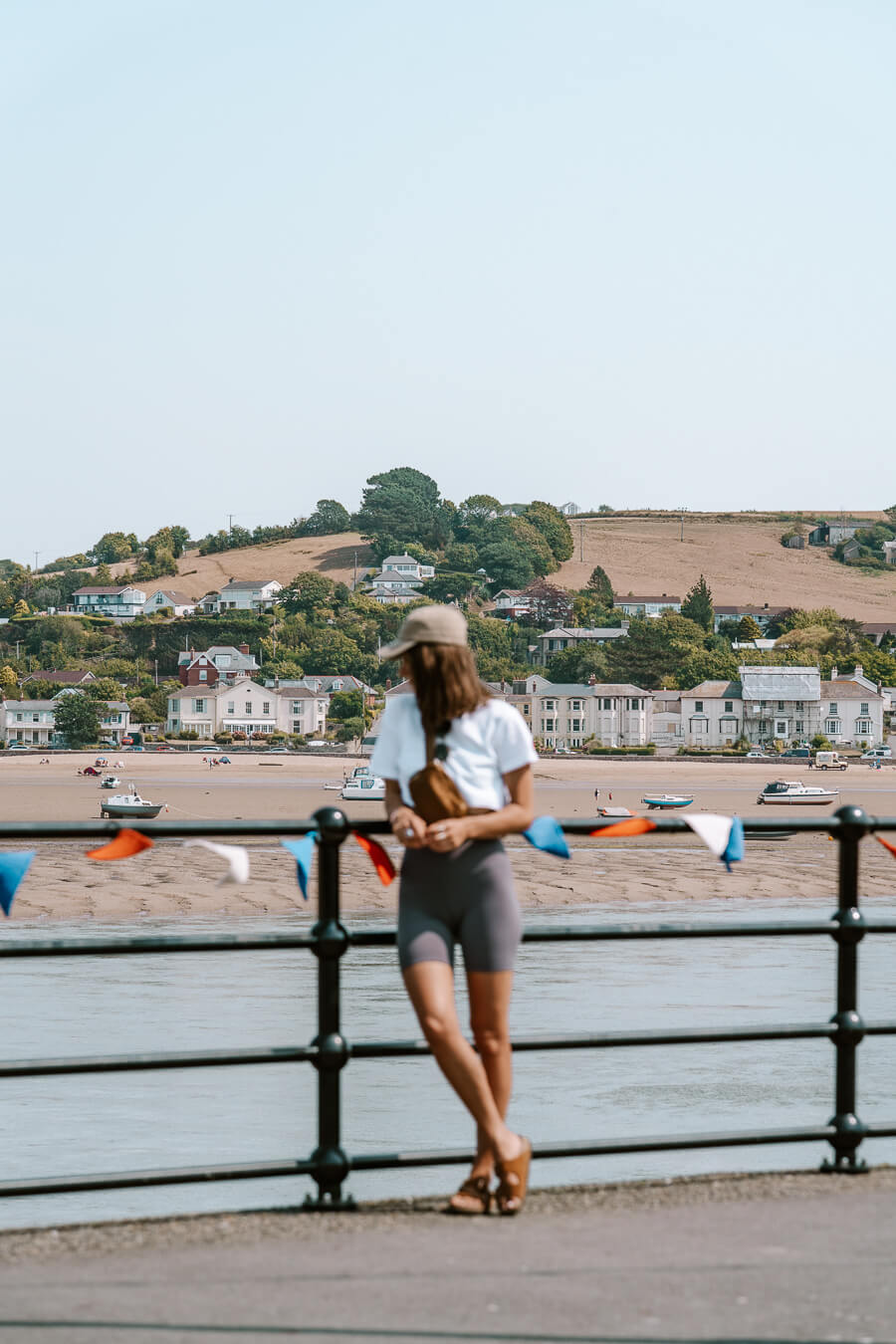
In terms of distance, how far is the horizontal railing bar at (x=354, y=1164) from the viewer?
4.34m

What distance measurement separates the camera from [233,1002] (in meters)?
15.7

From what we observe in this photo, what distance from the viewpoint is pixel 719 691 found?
128 meters

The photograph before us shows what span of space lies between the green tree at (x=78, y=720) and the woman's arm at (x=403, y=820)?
128 metres

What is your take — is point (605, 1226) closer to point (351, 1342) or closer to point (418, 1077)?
point (351, 1342)

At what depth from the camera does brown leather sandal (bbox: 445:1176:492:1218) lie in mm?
4375

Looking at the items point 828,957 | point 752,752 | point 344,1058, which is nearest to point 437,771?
point 344,1058

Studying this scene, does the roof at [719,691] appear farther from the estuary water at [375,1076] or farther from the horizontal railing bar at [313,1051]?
the horizontal railing bar at [313,1051]

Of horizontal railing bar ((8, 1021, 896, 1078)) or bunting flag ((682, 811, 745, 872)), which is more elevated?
bunting flag ((682, 811, 745, 872))

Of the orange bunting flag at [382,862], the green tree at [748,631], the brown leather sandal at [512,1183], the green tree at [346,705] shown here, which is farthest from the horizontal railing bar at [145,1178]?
the green tree at [748,631]

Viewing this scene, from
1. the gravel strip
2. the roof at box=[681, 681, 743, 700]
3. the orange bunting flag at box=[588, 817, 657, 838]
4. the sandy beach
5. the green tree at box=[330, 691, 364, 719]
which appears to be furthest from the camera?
the green tree at box=[330, 691, 364, 719]

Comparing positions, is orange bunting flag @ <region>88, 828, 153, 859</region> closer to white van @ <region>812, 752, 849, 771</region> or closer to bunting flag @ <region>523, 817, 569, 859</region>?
bunting flag @ <region>523, 817, 569, 859</region>

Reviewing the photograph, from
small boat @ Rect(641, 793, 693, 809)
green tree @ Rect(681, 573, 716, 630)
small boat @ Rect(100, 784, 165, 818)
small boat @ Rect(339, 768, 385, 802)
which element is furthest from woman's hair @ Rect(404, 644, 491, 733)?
green tree @ Rect(681, 573, 716, 630)

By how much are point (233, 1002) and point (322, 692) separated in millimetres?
130293

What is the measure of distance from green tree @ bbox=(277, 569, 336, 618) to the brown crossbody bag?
182319 millimetres
